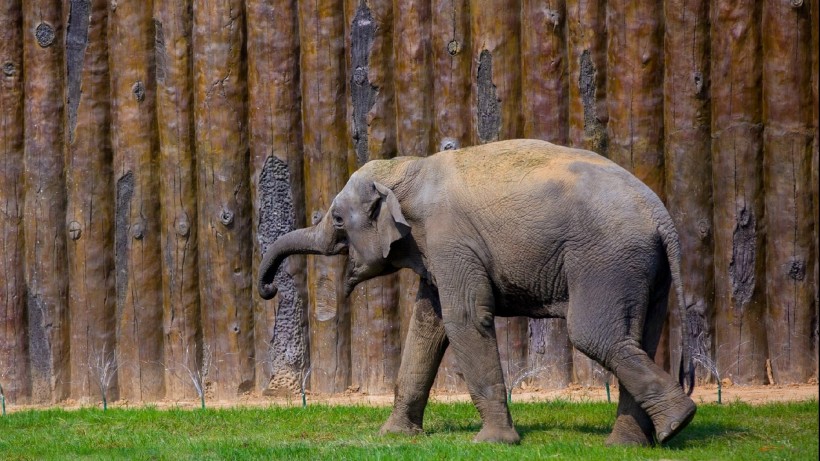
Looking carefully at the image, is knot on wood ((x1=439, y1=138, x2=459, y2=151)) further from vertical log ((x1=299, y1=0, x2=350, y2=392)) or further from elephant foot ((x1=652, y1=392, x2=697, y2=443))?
elephant foot ((x1=652, y1=392, x2=697, y2=443))

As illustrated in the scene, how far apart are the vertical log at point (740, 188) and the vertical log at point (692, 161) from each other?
114 mm

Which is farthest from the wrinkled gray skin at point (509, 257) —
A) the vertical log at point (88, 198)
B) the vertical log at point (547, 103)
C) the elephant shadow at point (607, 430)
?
the vertical log at point (88, 198)

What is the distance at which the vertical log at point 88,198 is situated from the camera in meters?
11.4

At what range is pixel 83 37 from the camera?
11.5m

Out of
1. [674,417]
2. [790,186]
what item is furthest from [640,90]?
[674,417]

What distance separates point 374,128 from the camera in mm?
11227

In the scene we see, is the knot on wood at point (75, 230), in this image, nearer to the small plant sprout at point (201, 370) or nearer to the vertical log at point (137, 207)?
the vertical log at point (137, 207)

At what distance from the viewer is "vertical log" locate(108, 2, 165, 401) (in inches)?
448

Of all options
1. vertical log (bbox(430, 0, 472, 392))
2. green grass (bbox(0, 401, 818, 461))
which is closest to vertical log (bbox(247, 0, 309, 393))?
green grass (bbox(0, 401, 818, 461))

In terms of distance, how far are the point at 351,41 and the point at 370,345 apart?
275cm

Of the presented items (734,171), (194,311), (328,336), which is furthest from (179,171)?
(734,171)

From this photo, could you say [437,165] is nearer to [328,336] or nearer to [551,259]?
[551,259]

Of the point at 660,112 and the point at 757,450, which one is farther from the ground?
the point at 660,112

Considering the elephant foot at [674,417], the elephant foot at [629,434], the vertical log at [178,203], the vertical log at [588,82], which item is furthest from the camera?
the vertical log at [178,203]
